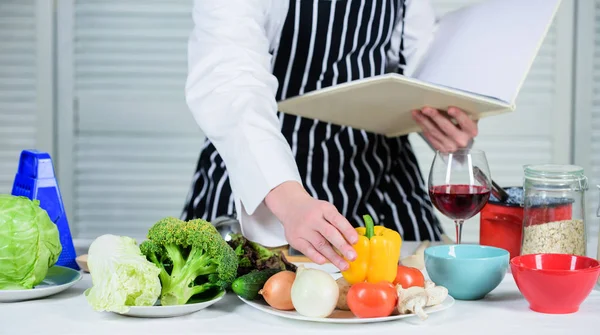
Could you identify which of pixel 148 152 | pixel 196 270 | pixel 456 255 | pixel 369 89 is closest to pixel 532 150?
pixel 148 152

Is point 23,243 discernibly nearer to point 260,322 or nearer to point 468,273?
point 260,322

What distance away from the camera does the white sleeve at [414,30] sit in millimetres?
1991

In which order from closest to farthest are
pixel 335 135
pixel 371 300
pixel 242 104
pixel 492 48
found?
1. pixel 371 300
2. pixel 242 104
3. pixel 492 48
4. pixel 335 135

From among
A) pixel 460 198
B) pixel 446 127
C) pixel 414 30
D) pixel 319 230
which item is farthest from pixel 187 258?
pixel 414 30

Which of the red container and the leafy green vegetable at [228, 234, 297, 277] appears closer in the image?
the leafy green vegetable at [228, 234, 297, 277]

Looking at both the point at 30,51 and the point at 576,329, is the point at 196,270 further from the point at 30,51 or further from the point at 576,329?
the point at 30,51

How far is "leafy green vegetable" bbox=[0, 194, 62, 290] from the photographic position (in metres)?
1.16

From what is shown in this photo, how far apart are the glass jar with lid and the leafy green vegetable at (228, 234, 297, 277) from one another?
424 millimetres

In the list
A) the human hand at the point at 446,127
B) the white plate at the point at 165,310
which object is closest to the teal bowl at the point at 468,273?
the white plate at the point at 165,310

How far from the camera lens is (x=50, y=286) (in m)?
1.22

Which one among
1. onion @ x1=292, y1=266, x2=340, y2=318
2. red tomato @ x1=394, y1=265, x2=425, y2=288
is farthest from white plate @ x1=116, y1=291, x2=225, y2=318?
red tomato @ x1=394, y1=265, x2=425, y2=288

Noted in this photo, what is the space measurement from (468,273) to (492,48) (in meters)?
0.66

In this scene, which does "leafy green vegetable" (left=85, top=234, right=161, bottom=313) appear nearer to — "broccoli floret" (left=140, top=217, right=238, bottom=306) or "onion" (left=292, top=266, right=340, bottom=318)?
"broccoli floret" (left=140, top=217, right=238, bottom=306)

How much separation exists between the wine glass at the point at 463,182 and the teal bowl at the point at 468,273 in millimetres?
117
